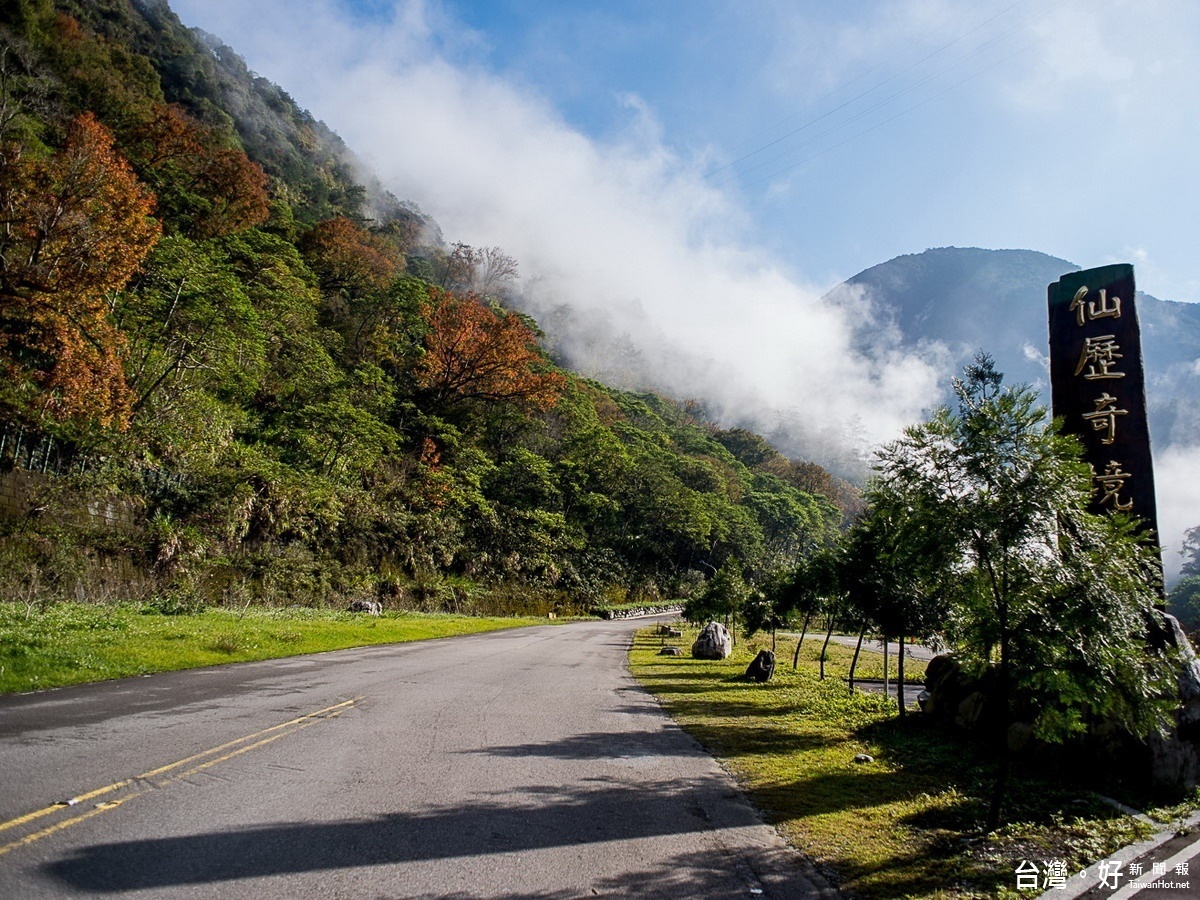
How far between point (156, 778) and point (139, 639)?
35.0 feet

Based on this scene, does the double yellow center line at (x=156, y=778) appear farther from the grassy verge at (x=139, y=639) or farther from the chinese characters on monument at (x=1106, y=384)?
the chinese characters on monument at (x=1106, y=384)

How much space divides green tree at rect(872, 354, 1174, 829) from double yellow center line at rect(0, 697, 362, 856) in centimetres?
801

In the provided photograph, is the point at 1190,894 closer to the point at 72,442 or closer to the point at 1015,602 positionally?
the point at 1015,602

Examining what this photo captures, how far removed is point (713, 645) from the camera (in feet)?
81.8

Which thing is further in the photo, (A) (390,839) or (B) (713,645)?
(B) (713,645)

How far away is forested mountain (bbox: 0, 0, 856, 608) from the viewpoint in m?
21.3

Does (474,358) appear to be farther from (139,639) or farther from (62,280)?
(139,639)

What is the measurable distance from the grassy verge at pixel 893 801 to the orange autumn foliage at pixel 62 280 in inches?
882

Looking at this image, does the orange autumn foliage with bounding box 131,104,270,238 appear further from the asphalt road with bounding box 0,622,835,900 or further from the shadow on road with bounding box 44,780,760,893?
the shadow on road with bounding box 44,780,760,893

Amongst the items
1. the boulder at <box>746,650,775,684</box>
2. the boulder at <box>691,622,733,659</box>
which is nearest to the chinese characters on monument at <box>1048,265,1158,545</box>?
the boulder at <box>746,650,775,684</box>

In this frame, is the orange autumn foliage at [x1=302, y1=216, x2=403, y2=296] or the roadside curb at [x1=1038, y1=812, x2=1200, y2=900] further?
the orange autumn foliage at [x1=302, y1=216, x2=403, y2=296]

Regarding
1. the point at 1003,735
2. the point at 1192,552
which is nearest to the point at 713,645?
the point at 1003,735

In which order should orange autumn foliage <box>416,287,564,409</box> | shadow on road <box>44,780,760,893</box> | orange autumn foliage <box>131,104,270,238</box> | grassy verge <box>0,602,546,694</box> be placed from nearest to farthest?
shadow on road <box>44,780,760,893</box> → grassy verge <box>0,602,546,694</box> → orange autumn foliage <box>131,104,270,238</box> → orange autumn foliage <box>416,287,564,409</box>

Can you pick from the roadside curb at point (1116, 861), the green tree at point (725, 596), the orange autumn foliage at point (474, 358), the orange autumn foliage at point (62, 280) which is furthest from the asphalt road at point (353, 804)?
the orange autumn foliage at point (474, 358)
